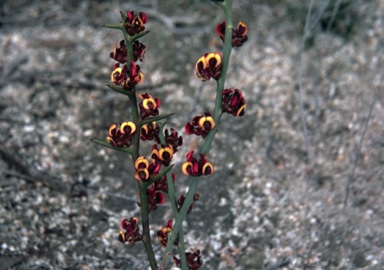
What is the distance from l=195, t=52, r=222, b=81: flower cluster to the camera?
5.21 ft

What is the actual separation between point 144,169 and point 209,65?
29cm

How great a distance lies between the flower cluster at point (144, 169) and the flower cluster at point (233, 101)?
0.22m

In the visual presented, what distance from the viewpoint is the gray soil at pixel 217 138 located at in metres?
2.36

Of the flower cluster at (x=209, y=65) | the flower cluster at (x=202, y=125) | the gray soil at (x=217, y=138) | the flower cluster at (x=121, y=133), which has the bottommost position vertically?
the flower cluster at (x=202, y=125)

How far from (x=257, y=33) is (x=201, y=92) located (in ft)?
1.72

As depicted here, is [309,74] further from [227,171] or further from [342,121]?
[227,171]

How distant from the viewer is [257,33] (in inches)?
135

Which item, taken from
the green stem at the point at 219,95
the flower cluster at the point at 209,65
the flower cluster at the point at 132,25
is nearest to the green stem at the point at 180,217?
the green stem at the point at 219,95

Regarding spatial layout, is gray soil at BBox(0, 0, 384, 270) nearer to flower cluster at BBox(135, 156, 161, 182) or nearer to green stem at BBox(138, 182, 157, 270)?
green stem at BBox(138, 182, 157, 270)

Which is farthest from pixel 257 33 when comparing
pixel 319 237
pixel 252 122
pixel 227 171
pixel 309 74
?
pixel 319 237

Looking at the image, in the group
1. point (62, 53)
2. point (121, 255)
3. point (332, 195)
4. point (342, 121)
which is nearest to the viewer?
point (121, 255)

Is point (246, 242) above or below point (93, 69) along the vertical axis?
below

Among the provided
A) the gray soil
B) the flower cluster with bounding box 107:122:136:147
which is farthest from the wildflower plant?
the gray soil

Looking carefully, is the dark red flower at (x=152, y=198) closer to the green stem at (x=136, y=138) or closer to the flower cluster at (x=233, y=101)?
the green stem at (x=136, y=138)
